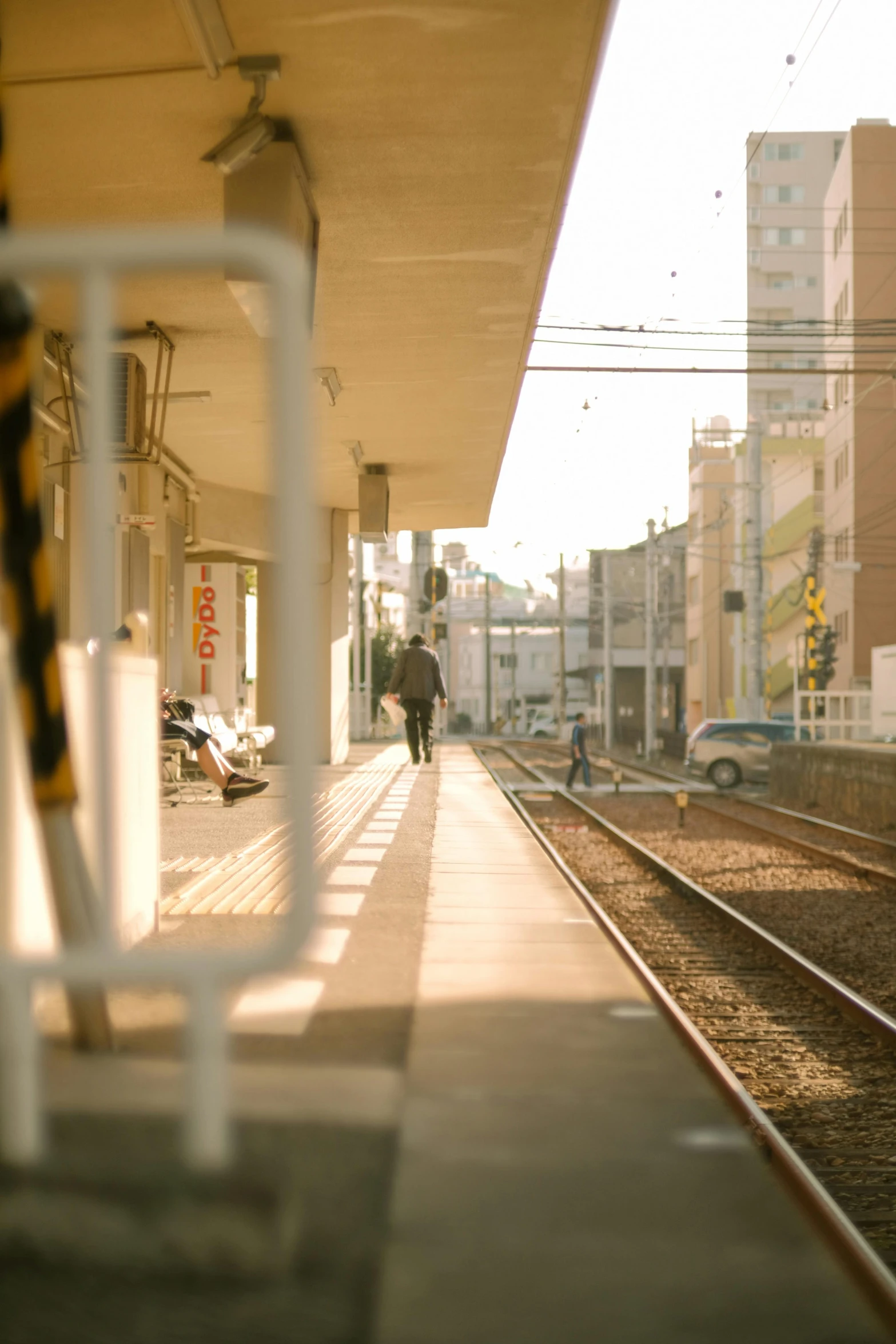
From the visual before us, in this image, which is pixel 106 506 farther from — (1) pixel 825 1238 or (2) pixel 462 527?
(2) pixel 462 527

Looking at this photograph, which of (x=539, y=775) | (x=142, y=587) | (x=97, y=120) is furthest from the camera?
(x=539, y=775)

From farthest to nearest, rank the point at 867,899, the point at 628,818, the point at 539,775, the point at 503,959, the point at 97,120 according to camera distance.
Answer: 1. the point at 539,775
2. the point at 628,818
3. the point at 867,899
4. the point at 97,120
5. the point at 503,959

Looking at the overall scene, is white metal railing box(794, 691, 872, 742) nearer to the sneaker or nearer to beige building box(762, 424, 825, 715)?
beige building box(762, 424, 825, 715)

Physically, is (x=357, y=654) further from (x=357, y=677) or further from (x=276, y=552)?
(x=276, y=552)

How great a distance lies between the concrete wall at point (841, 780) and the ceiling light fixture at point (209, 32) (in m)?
16.6

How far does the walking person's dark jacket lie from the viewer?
17312 millimetres

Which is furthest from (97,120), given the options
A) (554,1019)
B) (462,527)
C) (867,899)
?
(462,527)

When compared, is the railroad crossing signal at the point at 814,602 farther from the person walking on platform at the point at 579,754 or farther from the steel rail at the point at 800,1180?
the steel rail at the point at 800,1180

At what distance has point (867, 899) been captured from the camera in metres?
13.2

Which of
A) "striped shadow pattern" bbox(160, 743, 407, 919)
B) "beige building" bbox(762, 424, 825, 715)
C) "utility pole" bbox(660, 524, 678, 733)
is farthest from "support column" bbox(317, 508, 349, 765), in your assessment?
"utility pole" bbox(660, 524, 678, 733)

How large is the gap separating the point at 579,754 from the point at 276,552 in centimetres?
2881

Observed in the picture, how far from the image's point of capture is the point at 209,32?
6.44 meters

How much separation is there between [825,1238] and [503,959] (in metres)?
2.11

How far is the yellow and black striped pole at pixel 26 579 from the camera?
8.14ft
